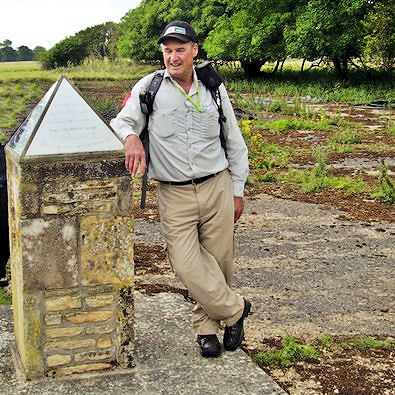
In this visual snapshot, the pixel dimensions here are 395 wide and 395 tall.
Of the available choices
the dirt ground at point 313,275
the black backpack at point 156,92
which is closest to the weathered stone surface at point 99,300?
the black backpack at point 156,92

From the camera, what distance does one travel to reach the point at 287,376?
4.77 meters

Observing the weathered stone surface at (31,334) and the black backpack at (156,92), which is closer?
the weathered stone surface at (31,334)

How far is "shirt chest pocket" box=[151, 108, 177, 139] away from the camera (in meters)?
4.43

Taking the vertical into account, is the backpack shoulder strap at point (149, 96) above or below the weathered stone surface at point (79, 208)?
above

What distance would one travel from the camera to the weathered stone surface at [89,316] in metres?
4.27

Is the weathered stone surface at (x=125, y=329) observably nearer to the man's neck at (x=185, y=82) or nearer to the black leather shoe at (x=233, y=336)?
the black leather shoe at (x=233, y=336)

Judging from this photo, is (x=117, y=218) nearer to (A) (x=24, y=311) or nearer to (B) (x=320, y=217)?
(A) (x=24, y=311)

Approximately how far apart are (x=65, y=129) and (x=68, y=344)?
126 centimetres

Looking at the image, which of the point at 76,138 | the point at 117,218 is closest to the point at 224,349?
the point at 117,218

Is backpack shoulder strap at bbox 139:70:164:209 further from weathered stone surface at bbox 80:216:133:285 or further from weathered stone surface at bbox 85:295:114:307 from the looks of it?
weathered stone surface at bbox 85:295:114:307

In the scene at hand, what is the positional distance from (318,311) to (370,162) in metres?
8.18

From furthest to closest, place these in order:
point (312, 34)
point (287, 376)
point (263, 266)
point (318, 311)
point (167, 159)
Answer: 1. point (312, 34)
2. point (263, 266)
3. point (318, 311)
4. point (287, 376)
5. point (167, 159)

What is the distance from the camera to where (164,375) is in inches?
174

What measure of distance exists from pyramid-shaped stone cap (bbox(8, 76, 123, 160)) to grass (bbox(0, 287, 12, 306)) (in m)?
2.22
